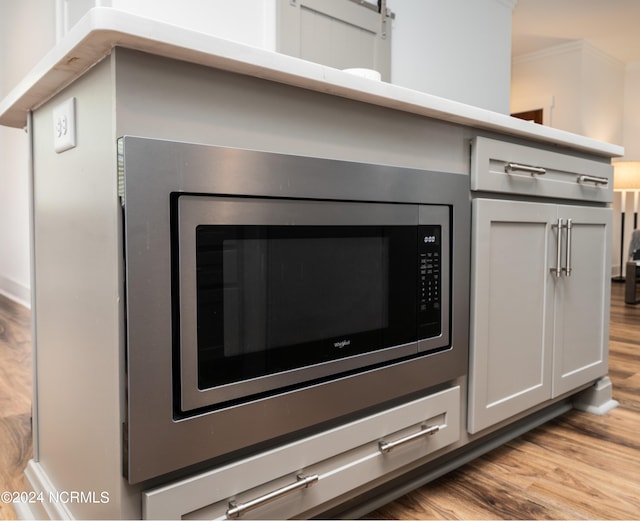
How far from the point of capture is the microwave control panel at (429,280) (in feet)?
3.60

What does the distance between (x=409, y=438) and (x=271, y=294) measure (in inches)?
18.1

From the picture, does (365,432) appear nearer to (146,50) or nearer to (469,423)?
(469,423)

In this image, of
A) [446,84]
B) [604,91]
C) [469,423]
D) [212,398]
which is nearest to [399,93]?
[212,398]

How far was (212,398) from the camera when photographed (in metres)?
0.77

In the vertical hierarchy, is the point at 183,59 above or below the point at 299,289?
above

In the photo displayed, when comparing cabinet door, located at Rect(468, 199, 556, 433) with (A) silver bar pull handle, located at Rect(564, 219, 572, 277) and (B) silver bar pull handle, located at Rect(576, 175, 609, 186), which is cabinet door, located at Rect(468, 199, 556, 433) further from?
(B) silver bar pull handle, located at Rect(576, 175, 609, 186)

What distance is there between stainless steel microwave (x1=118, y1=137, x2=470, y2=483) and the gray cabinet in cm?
11

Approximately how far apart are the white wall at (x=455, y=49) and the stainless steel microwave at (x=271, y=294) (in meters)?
1.97

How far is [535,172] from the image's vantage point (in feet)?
4.50

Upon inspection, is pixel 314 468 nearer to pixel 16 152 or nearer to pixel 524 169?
pixel 524 169

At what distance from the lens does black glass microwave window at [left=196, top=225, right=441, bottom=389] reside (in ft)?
2.56

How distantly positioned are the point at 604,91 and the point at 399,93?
223 inches

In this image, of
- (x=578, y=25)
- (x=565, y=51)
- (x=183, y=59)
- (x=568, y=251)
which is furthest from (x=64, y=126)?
(x=565, y=51)

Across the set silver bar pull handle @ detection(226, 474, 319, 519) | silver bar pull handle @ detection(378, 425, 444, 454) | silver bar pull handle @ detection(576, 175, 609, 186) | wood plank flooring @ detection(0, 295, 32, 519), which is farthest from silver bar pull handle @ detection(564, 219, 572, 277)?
wood plank flooring @ detection(0, 295, 32, 519)
